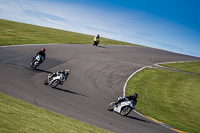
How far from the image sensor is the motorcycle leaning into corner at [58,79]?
14477 millimetres

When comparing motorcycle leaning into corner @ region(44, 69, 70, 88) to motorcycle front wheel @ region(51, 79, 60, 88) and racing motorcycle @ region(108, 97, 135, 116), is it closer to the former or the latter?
motorcycle front wheel @ region(51, 79, 60, 88)

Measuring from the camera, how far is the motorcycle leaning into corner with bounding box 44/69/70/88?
1448 centimetres

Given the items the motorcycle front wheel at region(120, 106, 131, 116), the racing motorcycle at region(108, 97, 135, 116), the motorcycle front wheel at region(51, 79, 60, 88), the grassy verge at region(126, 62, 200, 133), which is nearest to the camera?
the racing motorcycle at region(108, 97, 135, 116)

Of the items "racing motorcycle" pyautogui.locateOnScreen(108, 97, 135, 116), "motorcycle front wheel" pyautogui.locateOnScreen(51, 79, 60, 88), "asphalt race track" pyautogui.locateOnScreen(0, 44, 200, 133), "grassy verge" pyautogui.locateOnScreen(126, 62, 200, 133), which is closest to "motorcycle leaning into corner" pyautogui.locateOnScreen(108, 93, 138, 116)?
"racing motorcycle" pyautogui.locateOnScreen(108, 97, 135, 116)

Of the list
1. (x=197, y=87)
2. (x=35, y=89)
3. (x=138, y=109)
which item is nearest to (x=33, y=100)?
(x=35, y=89)

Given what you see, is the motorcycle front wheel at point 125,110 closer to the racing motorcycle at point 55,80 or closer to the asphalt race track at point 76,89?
the asphalt race track at point 76,89

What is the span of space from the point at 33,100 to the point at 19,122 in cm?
465

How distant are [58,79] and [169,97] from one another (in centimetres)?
1018

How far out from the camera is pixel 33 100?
1094 centimetres

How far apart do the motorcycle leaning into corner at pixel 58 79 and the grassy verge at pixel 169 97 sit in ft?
17.7

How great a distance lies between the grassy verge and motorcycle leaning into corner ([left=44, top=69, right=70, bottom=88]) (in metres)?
5.40

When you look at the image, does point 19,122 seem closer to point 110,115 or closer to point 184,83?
point 110,115

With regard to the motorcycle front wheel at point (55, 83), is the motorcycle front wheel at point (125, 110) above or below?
below

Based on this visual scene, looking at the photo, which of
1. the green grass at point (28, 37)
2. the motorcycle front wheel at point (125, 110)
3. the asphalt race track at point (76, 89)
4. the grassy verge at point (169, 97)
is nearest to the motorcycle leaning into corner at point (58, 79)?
the asphalt race track at point (76, 89)
